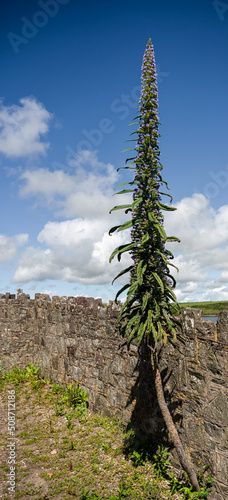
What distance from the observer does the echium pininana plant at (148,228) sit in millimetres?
4918

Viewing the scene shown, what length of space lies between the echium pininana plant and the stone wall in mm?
713

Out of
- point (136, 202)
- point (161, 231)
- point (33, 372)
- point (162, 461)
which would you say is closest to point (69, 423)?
point (162, 461)

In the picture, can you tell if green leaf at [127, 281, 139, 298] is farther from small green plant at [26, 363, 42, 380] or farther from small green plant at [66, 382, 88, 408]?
small green plant at [26, 363, 42, 380]

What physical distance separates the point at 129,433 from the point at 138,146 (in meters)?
5.69

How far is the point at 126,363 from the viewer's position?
7184 millimetres

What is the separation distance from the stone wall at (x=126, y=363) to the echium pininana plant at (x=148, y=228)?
28.1 inches

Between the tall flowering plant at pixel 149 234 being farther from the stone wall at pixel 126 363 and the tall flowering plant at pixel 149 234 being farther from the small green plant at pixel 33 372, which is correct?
the small green plant at pixel 33 372

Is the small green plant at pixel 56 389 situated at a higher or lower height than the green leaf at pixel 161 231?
lower

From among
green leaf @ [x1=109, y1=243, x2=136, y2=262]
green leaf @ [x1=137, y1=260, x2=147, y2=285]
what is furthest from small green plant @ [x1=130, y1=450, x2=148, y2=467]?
green leaf @ [x1=109, y1=243, x2=136, y2=262]

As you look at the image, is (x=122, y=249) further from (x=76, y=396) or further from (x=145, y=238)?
(x=76, y=396)

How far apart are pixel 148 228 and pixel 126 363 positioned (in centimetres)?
362

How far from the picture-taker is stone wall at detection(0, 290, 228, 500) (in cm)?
503

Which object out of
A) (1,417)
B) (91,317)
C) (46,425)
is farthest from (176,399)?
(1,417)

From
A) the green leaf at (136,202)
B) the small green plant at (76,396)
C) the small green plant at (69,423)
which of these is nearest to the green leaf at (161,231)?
the green leaf at (136,202)
